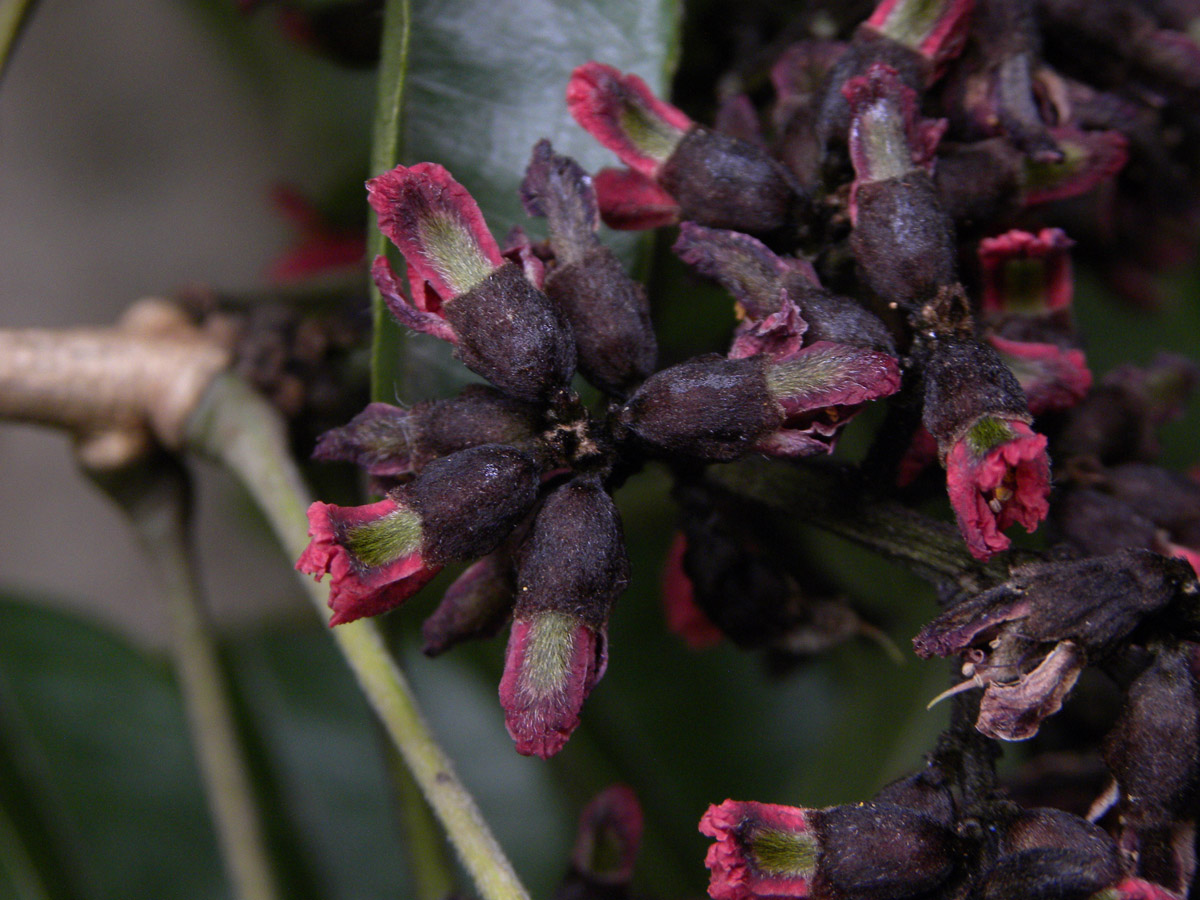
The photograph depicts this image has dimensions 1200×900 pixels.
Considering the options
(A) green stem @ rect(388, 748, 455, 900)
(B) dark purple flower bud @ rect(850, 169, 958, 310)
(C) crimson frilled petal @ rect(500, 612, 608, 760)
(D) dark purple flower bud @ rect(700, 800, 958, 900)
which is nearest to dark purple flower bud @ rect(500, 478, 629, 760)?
(C) crimson frilled petal @ rect(500, 612, 608, 760)

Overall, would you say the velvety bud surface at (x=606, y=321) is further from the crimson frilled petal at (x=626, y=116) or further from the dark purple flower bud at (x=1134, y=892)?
the dark purple flower bud at (x=1134, y=892)

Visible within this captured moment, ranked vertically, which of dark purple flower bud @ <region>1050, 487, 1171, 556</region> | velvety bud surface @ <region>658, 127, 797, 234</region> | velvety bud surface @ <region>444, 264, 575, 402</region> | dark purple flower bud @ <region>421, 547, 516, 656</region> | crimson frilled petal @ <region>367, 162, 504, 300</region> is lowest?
dark purple flower bud @ <region>421, 547, 516, 656</region>

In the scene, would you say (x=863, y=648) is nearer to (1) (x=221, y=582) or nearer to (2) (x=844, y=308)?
(2) (x=844, y=308)

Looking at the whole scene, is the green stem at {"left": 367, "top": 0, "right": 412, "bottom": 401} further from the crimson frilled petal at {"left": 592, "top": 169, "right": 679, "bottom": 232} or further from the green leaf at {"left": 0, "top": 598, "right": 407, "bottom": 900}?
the green leaf at {"left": 0, "top": 598, "right": 407, "bottom": 900}

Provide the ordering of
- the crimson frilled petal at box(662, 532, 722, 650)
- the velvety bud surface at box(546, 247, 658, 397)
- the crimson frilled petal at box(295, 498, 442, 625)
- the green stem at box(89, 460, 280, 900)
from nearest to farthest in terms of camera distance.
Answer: the crimson frilled petal at box(295, 498, 442, 625)
the velvety bud surface at box(546, 247, 658, 397)
the crimson frilled petal at box(662, 532, 722, 650)
the green stem at box(89, 460, 280, 900)

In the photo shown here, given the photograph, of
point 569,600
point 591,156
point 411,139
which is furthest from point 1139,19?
point 569,600

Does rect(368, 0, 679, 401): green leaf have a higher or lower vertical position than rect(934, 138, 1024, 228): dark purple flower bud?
lower
